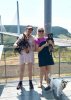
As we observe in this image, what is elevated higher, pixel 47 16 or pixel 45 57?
pixel 47 16

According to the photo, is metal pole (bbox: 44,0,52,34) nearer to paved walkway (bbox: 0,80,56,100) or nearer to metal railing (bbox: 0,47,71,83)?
metal railing (bbox: 0,47,71,83)

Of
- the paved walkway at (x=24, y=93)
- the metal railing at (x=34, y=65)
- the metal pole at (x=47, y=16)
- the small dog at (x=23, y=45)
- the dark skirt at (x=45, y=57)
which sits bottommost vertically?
the paved walkway at (x=24, y=93)

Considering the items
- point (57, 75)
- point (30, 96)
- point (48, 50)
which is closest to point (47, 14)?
point (57, 75)

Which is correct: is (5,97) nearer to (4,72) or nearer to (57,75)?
(4,72)

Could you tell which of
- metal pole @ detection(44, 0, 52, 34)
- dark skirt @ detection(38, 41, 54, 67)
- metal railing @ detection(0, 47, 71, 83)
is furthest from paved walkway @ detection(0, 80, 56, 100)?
metal pole @ detection(44, 0, 52, 34)

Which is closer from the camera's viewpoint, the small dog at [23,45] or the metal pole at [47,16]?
the small dog at [23,45]

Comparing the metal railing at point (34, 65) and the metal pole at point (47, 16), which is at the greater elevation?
the metal pole at point (47, 16)

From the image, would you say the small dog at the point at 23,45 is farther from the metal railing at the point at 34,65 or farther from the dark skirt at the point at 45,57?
the metal railing at the point at 34,65

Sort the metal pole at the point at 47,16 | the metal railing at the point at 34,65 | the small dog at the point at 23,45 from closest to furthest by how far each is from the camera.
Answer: the small dog at the point at 23,45
the metal railing at the point at 34,65
the metal pole at the point at 47,16

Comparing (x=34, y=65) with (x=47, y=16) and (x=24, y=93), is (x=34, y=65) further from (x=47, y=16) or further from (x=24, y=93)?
(x=47, y=16)

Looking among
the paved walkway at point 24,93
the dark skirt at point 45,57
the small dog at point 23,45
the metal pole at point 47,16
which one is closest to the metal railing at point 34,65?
the dark skirt at point 45,57

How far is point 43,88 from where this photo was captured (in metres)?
5.02

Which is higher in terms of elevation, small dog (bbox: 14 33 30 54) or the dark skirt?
small dog (bbox: 14 33 30 54)

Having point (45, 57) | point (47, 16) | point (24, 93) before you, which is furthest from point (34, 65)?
point (47, 16)
